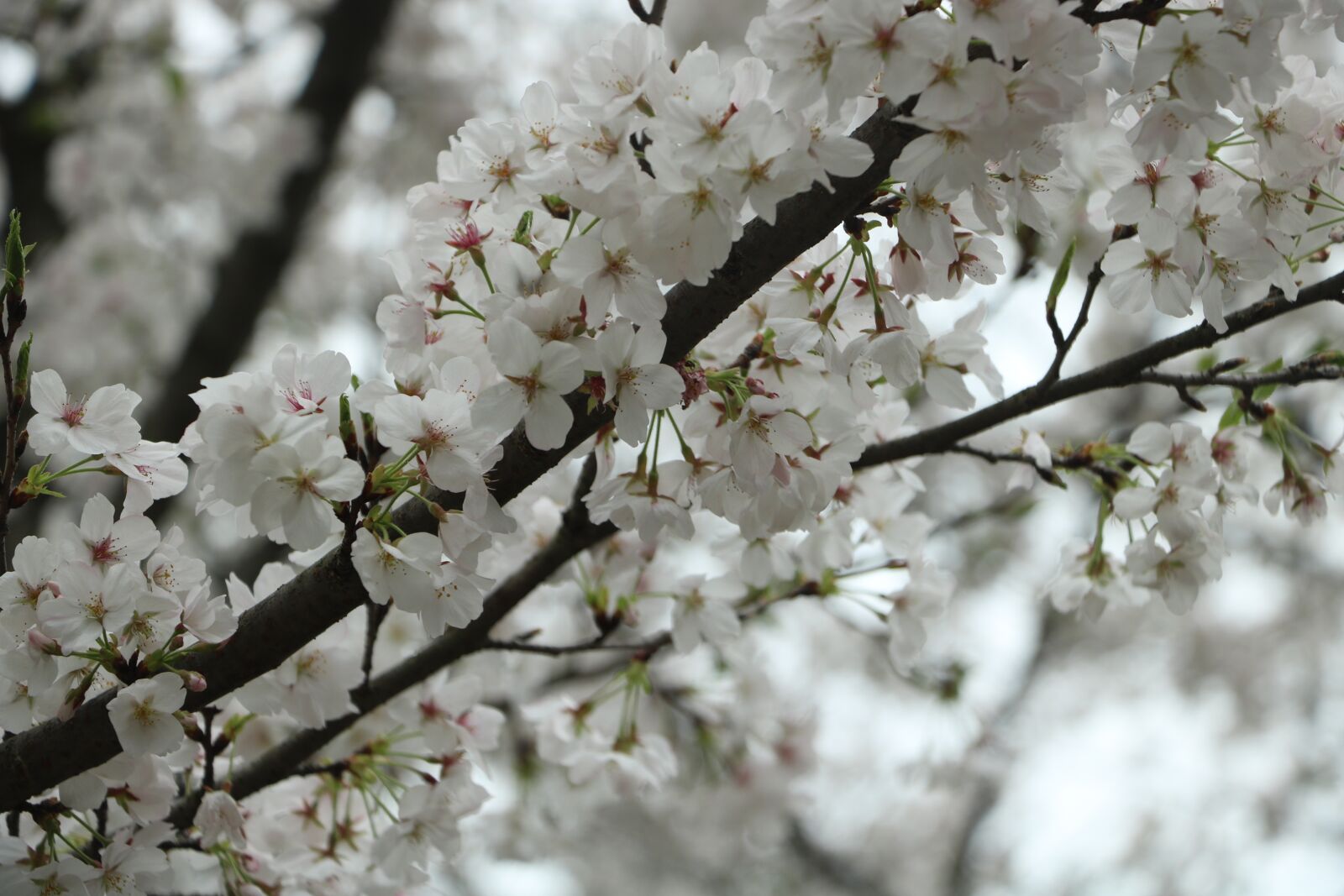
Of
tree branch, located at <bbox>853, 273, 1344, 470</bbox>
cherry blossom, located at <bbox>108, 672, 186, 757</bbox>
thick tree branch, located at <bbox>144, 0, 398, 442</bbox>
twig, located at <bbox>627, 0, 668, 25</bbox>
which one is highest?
twig, located at <bbox>627, 0, 668, 25</bbox>

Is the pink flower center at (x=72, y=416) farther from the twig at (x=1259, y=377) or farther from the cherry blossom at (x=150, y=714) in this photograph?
the twig at (x=1259, y=377)

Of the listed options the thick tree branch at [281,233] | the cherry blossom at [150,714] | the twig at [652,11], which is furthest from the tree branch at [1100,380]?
the thick tree branch at [281,233]

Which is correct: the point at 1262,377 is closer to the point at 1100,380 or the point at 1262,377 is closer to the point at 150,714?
the point at 1100,380

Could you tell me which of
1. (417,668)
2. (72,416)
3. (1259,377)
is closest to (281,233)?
(417,668)

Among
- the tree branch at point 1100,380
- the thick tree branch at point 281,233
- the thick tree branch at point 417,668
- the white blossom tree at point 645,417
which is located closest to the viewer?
the white blossom tree at point 645,417

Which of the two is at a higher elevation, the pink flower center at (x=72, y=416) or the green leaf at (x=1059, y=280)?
the green leaf at (x=1059, y=280)

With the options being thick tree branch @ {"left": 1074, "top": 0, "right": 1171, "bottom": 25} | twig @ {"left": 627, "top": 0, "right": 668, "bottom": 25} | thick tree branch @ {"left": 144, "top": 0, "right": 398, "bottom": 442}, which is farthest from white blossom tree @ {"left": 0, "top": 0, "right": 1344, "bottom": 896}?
thick tree branch @ {"left": 144, "top": 0, "right": 398, "bottom": 442}

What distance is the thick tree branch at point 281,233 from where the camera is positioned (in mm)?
4102

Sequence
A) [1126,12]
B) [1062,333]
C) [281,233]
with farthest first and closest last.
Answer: [281,233] → [1062,333] → [1126,12]

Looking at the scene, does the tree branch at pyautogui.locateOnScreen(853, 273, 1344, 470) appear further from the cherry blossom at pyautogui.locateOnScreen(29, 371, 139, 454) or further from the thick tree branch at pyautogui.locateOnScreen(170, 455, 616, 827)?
the cherry blossom at pyautogui.locateOnScreen(29, 371, 139, 454)

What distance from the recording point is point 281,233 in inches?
185

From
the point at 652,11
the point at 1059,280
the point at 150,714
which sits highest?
the point at 652,11

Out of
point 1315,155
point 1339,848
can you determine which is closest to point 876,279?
point 1315,155

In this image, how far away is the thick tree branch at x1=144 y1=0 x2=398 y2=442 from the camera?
13.5ft
